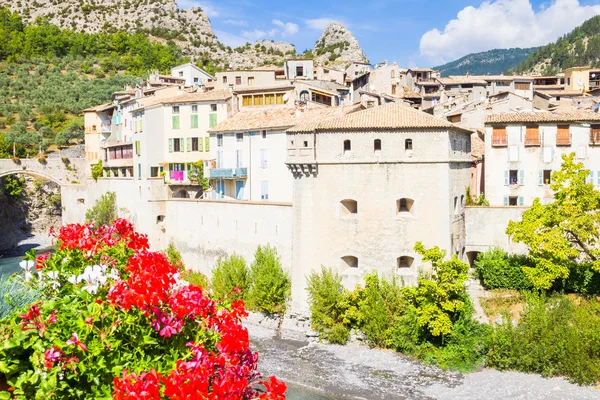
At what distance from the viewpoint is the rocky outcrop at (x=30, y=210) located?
1752 inches

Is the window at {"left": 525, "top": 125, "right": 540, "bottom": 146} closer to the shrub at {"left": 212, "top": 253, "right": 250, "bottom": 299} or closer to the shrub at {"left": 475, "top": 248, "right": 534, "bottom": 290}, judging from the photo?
the shrub at {"left": 475, "top": 248, "right": 534, "bottom": 290}

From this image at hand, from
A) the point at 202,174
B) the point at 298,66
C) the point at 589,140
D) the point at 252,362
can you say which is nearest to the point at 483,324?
the point at 589,140

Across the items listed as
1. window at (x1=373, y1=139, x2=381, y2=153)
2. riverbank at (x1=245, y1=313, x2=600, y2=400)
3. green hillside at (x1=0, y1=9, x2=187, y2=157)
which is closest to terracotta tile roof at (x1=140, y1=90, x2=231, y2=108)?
window at (x1=373, y1=139, x2=381, y2=153)

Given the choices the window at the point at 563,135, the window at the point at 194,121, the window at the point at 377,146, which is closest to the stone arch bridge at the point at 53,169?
the window at the point at 194,121

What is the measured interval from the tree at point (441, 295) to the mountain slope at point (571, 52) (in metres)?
72.7

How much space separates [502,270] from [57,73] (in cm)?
6547

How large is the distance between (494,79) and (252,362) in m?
49.7

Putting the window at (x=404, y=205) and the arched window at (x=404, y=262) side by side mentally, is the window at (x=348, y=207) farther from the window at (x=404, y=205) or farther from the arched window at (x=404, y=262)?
the arched window at (x=404, y=262)

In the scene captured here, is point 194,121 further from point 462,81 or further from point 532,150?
point 462,81

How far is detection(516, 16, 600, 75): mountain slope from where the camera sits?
85.8 meters

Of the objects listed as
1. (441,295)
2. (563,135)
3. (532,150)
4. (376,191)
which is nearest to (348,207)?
(376,191)

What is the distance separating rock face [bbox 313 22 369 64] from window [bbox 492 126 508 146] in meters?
53.3

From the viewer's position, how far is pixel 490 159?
2622 cm

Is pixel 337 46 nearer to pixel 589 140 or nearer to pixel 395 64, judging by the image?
pixel 395 64
